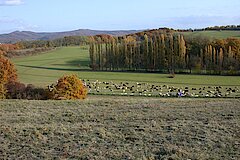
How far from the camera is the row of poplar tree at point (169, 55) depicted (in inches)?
4124

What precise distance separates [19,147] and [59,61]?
122139 mm

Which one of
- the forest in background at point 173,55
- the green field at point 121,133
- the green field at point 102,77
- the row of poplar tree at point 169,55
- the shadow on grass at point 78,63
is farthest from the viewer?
the shadow on grass at point 78,63

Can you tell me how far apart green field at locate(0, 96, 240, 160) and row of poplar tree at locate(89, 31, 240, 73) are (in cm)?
8782

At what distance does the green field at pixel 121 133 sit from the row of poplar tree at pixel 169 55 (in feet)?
288

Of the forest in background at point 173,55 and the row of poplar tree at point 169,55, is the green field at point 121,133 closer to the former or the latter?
the forest in background at point 173,55

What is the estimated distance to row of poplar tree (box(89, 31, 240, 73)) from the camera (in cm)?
10476

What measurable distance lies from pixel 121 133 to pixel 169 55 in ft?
336

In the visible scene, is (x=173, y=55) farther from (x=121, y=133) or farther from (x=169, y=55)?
(x=121, y=133)

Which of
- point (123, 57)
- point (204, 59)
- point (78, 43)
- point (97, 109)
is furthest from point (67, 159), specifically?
point (78, 43)

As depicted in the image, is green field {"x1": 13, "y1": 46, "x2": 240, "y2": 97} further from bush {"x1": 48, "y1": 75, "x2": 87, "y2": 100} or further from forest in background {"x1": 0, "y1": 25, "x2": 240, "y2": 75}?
bush {"x1": 48, "y1": 75, "x2": 87, "y2": 100}

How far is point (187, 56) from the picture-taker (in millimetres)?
110750

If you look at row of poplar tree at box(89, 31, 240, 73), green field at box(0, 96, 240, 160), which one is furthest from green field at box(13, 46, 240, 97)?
green field at box(0, 96, 240, 160)

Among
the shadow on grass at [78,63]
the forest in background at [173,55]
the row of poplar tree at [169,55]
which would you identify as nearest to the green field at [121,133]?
the forest in background at [173,55]

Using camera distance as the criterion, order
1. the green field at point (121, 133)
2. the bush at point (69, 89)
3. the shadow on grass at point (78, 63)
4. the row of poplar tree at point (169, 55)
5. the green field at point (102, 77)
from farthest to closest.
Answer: the shadow on grass at point (78, 63)
the row of poplar tree at point (169, 55)
the green field at point (102, 77)
the bush at point (69, 89)
the green field at point (121, 133)
